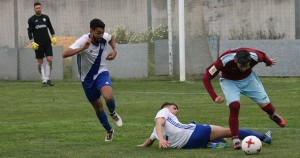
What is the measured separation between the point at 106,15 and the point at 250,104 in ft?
41.8

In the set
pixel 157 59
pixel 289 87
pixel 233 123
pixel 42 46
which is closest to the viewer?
pixel 233 123

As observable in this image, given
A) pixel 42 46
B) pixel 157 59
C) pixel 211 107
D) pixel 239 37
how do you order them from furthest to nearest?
pixel 239 37 < pixel 157 59 < pixel 42 46 < pixel 211 107

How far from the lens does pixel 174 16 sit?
91.7 ft

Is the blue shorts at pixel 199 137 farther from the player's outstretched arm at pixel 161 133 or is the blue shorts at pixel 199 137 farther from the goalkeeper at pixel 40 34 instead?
the goalkeeper at pixel 40 34

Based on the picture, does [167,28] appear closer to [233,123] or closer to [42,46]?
[42,46]

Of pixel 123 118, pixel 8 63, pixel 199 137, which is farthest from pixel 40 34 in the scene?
pixel 199 137

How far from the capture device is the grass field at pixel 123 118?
1059cm

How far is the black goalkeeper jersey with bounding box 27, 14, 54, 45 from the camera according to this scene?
79.7 feet

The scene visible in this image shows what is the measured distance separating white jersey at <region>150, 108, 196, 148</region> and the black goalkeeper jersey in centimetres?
1405

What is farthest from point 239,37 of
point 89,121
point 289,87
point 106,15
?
point 89,121

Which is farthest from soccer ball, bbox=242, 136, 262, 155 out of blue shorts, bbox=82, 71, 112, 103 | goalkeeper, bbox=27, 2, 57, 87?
goalkeeper, bbox=27, 2, 57, 87

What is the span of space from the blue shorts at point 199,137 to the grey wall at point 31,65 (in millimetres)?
17608

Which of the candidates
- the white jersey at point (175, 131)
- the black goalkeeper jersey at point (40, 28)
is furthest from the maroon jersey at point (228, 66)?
the black goalkeeper jersey at point (40, 28)

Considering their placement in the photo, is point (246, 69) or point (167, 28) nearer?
point (246, 69)
